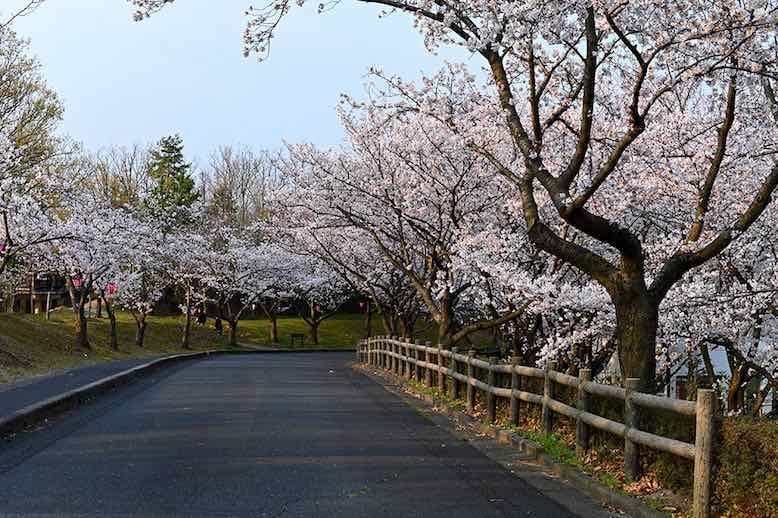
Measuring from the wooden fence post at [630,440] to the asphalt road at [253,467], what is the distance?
2.96 ft

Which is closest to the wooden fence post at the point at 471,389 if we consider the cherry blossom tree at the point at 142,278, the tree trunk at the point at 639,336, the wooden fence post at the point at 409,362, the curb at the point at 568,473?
the curb at the point at 568,473

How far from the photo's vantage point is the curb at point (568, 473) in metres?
7.96

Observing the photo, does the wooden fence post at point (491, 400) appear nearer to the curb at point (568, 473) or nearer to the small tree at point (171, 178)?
the curb at point (568, 473)

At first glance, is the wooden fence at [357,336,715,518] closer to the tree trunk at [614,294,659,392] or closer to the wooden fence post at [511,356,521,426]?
the wooden fence post at [511,356,521,426]

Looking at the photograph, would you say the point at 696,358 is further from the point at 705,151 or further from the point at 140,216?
the point at 140,216

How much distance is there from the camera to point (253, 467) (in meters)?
10.0

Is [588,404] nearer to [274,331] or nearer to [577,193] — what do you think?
[577,193]

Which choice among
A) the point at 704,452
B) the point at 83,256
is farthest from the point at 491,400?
the point at 83,256

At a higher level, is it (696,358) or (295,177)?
(295,177)

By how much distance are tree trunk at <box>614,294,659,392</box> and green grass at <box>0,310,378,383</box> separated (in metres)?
15.2

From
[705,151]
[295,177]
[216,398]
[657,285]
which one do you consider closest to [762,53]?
[657,285]

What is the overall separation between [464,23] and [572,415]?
4.80 meters

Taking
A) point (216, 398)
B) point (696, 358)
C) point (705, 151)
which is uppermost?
point (705, 151)

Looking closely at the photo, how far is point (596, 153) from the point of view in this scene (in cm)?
1908
